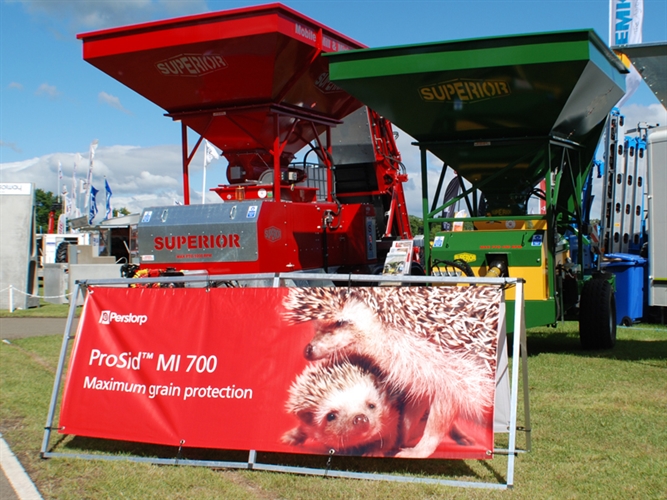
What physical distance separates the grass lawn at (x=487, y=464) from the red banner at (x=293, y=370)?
235 millimetres

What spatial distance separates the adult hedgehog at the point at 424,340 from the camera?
174 inches

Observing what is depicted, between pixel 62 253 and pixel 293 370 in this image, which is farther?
pixel 62 253

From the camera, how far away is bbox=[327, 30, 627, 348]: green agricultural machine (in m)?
7.26

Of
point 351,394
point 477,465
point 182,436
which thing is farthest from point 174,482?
point 477,465

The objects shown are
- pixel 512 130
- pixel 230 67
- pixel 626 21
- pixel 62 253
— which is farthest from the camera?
pixel 62 253

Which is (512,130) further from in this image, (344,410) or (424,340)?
(344,410)

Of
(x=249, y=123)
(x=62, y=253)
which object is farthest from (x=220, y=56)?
(x=62, y=253)

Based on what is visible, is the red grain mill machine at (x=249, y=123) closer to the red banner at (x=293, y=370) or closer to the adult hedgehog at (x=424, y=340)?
the red banner at (x=293, y=370)

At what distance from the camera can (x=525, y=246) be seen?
8.41 metres

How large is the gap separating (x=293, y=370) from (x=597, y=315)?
215 inches

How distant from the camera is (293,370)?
4805 mm

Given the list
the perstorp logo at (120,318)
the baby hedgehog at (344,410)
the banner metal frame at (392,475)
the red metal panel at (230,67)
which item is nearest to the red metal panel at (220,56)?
the red metal panel at (230,67)

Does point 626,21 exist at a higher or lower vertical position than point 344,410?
higher

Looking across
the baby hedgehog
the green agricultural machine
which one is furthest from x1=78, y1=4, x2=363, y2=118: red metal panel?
the baby hedgehog
